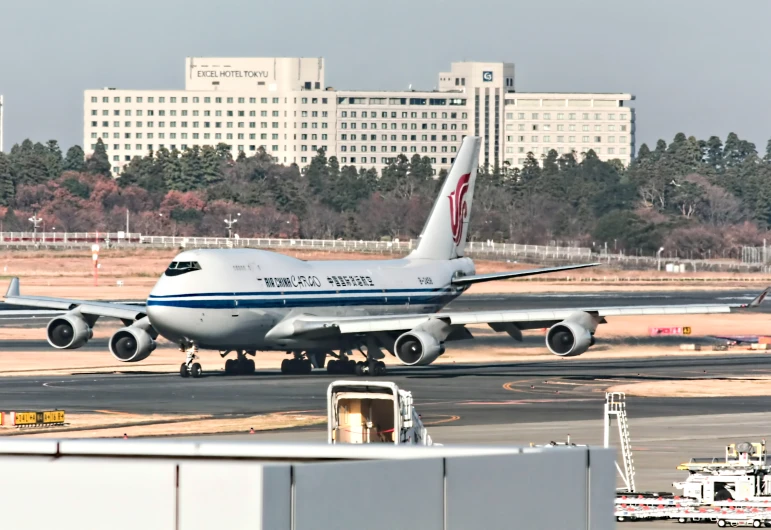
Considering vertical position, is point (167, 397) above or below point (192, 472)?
below

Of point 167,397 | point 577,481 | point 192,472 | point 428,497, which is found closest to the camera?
point 192,472

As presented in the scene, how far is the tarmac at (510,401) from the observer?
39.1 m

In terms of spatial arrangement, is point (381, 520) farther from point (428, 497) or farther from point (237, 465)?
point (237, 465)

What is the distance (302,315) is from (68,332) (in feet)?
33.2

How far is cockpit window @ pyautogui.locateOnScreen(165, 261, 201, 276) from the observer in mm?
57750

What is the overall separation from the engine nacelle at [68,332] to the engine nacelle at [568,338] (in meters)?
19.5

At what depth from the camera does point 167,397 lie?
51.6 meters

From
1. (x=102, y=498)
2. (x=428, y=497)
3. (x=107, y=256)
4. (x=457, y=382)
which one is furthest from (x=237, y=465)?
(x=107, y=256)

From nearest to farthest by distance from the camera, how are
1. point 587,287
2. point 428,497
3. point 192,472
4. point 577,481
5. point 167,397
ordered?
point 192,472
point 428,497
point 577,481
point 167,397
point 587,287

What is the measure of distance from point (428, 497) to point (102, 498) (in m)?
2.76

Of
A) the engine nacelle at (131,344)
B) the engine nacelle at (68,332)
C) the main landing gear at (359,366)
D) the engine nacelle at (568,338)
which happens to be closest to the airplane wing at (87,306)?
the engine nacelle at (68,332)

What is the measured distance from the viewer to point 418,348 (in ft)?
188

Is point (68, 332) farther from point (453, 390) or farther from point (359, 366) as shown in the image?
point (453, 390)

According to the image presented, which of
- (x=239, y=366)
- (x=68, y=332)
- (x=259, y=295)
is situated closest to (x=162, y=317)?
(x=259, y=295)
